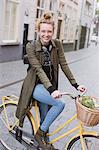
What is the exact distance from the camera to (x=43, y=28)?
369cm

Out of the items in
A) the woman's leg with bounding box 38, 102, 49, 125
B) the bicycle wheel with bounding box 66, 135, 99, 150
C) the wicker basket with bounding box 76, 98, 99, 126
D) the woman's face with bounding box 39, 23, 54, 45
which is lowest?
the bicycle wheel with bounding box 66, 135, 99, 150

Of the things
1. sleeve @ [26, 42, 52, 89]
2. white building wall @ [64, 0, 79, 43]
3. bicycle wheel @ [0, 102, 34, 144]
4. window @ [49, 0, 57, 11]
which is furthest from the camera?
white building wall @ [64, 0, 79, 43]

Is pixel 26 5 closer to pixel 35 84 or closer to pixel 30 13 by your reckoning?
pixel 30 13

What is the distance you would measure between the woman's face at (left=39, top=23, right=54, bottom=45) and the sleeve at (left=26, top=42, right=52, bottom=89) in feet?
0.45

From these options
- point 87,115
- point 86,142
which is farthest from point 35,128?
point 87,115

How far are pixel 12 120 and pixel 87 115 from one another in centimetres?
132

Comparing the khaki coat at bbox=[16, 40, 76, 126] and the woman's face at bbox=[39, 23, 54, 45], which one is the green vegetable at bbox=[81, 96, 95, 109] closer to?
the khaki coat at bbox=[16, 40, 76, 126]

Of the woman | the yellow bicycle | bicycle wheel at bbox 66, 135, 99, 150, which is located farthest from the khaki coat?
bicycle wheel at bbox 66, 135, 99, 150

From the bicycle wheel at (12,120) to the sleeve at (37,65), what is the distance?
2.20ft

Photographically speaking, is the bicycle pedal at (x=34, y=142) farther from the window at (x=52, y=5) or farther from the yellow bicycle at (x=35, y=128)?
the window at (x=52, y=5)

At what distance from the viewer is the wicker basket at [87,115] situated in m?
3.29

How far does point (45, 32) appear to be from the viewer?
3.71 metres

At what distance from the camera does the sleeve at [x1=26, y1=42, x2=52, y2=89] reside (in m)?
3.60

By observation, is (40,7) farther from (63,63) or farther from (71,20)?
(63,63)
